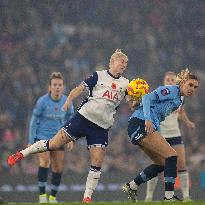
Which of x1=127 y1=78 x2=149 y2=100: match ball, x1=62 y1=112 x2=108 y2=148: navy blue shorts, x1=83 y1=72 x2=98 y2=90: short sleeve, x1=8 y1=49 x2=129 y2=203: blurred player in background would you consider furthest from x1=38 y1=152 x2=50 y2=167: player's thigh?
x1=127 y1=78 x2=149 y2=100: match ball

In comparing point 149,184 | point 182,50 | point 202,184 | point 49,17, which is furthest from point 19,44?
point 149,184

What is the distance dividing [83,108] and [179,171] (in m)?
2.57

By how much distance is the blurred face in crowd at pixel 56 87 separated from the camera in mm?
13414

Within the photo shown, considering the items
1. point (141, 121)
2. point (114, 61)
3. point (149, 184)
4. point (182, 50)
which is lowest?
point (149, 184)

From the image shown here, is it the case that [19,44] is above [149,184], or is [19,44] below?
above

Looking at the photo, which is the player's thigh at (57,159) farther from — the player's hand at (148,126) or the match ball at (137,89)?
the player's hand at (148,126)

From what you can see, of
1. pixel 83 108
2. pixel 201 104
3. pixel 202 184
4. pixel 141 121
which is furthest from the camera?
pixel 201 104

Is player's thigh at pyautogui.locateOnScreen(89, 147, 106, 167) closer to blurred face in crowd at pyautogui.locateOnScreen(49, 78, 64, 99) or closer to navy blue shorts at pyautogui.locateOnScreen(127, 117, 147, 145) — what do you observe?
navy blue shorts at pyautogui.locateOnScreen(127, 117, 147, 145)

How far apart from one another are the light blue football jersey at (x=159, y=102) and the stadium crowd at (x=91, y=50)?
26.3ft

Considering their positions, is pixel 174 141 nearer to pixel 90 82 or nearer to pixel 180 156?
pixel 180 156

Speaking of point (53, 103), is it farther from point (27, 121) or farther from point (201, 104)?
point (201, 104)

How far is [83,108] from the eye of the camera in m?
11.2

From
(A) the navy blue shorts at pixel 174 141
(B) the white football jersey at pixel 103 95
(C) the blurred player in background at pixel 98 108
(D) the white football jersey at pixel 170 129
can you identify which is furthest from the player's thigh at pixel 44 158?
(B) the white football jersey at pixel 103 95

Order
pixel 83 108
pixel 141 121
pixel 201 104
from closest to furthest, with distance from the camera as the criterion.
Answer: pixel 141 121
pixel 83 108
pixel 201 104
